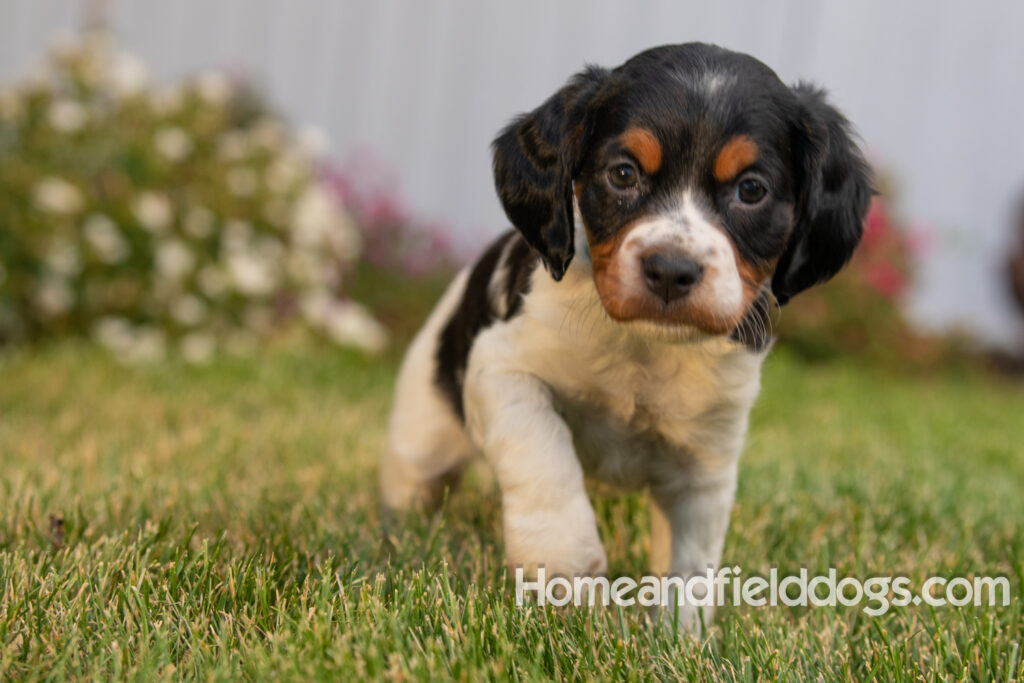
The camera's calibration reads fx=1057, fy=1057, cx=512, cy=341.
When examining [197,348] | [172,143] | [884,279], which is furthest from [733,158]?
[884,279]

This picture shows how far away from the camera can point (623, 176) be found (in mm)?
2252

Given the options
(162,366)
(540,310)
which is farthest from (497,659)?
(162,366)

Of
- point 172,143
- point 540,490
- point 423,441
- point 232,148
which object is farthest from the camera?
point 232,148

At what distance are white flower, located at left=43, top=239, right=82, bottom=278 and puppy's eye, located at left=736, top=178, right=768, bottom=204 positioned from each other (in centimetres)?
454

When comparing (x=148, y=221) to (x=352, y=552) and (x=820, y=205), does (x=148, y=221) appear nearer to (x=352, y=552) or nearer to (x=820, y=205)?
(x=352, y=552)

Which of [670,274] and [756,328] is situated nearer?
[670,274]

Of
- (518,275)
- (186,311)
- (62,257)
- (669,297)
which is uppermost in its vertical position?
(669,297)

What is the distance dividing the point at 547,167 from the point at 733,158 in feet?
1.32

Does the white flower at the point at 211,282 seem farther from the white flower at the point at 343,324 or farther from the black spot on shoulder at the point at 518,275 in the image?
the black spot on shoulder at the point at 518,275

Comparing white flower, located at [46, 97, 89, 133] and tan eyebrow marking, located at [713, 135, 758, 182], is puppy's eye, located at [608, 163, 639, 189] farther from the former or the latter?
white flower, located at [46, 97, 89, 133]

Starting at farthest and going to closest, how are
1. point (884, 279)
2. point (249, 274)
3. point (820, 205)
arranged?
point (884, 279)
point (249, 274)
point (820, 205)

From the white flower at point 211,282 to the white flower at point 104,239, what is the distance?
17.1 inches

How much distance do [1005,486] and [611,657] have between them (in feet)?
9.18

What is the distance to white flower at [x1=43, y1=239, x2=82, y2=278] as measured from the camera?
5.73 meters
